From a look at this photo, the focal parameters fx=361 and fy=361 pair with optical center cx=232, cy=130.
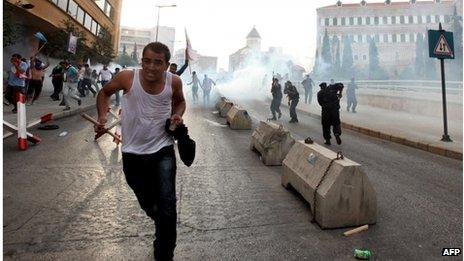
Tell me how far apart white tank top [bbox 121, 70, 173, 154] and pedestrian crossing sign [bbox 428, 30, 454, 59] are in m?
8.43

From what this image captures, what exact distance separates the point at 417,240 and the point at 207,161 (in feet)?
12.3

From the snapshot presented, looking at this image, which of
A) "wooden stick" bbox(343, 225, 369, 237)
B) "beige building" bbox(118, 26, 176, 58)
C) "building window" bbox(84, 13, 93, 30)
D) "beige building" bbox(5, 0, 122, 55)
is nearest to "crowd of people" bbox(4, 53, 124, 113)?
"beige building" bbox(5, 0, 122, 55)

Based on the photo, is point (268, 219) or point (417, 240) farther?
point (268, 219)

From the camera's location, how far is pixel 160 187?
9.02 feet

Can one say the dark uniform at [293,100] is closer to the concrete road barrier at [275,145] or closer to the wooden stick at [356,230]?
the concrete road barrier at [275,145]

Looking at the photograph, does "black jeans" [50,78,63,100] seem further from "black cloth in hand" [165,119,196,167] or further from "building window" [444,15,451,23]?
"building window" [444,15,451,23]

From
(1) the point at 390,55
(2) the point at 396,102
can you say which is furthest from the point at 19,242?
(1) the point at 390,55

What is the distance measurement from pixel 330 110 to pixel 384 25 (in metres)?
80.8

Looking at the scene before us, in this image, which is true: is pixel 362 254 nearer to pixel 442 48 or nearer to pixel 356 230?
pixel 356 230

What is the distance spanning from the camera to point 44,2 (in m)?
19.5

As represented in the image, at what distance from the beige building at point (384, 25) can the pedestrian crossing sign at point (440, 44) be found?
68.4 metres

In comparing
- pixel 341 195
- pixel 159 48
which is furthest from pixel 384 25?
pixel 159 48

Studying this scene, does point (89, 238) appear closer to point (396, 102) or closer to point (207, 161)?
point (207, 161)

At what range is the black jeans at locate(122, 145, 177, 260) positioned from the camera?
2.74 meters
